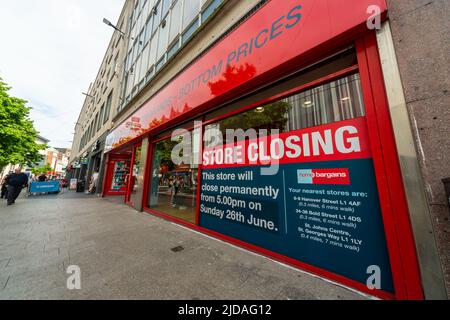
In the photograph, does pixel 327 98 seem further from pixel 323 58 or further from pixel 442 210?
pixel 442 210

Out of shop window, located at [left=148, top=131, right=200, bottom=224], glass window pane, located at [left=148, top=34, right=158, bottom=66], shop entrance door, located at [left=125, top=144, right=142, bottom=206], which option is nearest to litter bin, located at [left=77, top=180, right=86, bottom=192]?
shop entrance door, located at [left=125, top=144, right=142, bottom=206]

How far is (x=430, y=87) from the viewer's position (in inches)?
66.1

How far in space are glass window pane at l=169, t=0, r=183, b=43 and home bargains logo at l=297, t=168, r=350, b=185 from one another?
301 inches

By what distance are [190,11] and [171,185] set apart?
6628 millimetres

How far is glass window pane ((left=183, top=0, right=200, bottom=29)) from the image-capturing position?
19.8 feet

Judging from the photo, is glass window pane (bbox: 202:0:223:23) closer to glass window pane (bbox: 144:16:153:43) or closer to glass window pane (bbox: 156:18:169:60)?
glass window pane (bbox: 156:18:169:60)

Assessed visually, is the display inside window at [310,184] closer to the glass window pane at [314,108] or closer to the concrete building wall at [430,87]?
the glass window pane at [314,108]

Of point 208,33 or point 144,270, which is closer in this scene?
point 144,270

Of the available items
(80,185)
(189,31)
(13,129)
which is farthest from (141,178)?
(13,129)

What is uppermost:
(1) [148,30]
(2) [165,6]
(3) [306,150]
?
(1) [148,30]

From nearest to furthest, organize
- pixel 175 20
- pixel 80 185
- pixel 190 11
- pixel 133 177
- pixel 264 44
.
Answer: pixel 264 44 < pixel 190 11 < pixel 175 20 < pixel 133 177 < pixel 80 185

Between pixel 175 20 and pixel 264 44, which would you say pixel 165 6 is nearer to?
pixel 175 20

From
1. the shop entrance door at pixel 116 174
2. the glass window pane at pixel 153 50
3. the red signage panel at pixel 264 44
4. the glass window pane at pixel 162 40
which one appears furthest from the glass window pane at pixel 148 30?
the shop entrance door at pixel 116 174

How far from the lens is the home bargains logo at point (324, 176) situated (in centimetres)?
217
